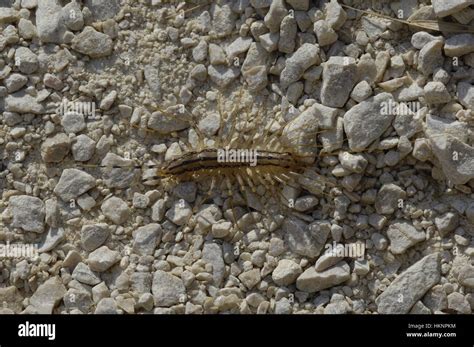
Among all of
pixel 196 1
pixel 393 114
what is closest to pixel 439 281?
pixel 393 114

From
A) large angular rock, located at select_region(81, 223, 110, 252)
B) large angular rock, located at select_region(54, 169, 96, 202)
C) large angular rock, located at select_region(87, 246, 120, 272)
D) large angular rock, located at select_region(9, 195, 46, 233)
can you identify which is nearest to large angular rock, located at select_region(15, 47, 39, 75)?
large angular rock, located at select_region(54, 169, 96, 202)

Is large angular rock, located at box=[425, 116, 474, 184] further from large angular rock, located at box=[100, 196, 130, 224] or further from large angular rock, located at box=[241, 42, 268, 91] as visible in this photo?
large angular rock, located at box=[100, 196, 130, 224]

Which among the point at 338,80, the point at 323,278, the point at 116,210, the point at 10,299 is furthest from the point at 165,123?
the point at 10,299

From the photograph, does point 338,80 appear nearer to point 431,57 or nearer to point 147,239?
point 431,57

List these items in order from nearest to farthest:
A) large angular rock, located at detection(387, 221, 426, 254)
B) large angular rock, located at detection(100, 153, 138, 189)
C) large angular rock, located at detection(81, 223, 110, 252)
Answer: large angular rock, located at detection(387, 221, 426, 254)
large angular rock, located at detection(81, 223, 110, 252)
large angular rock, located at detection(100, 153, 138, 189)

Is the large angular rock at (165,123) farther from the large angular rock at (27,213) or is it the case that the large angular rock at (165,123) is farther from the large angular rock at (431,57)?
the large angular rock at (431,57)

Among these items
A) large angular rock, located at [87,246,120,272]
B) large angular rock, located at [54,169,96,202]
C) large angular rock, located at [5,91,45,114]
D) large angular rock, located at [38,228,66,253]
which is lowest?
large angular rock, located at [87,246,120,272]
